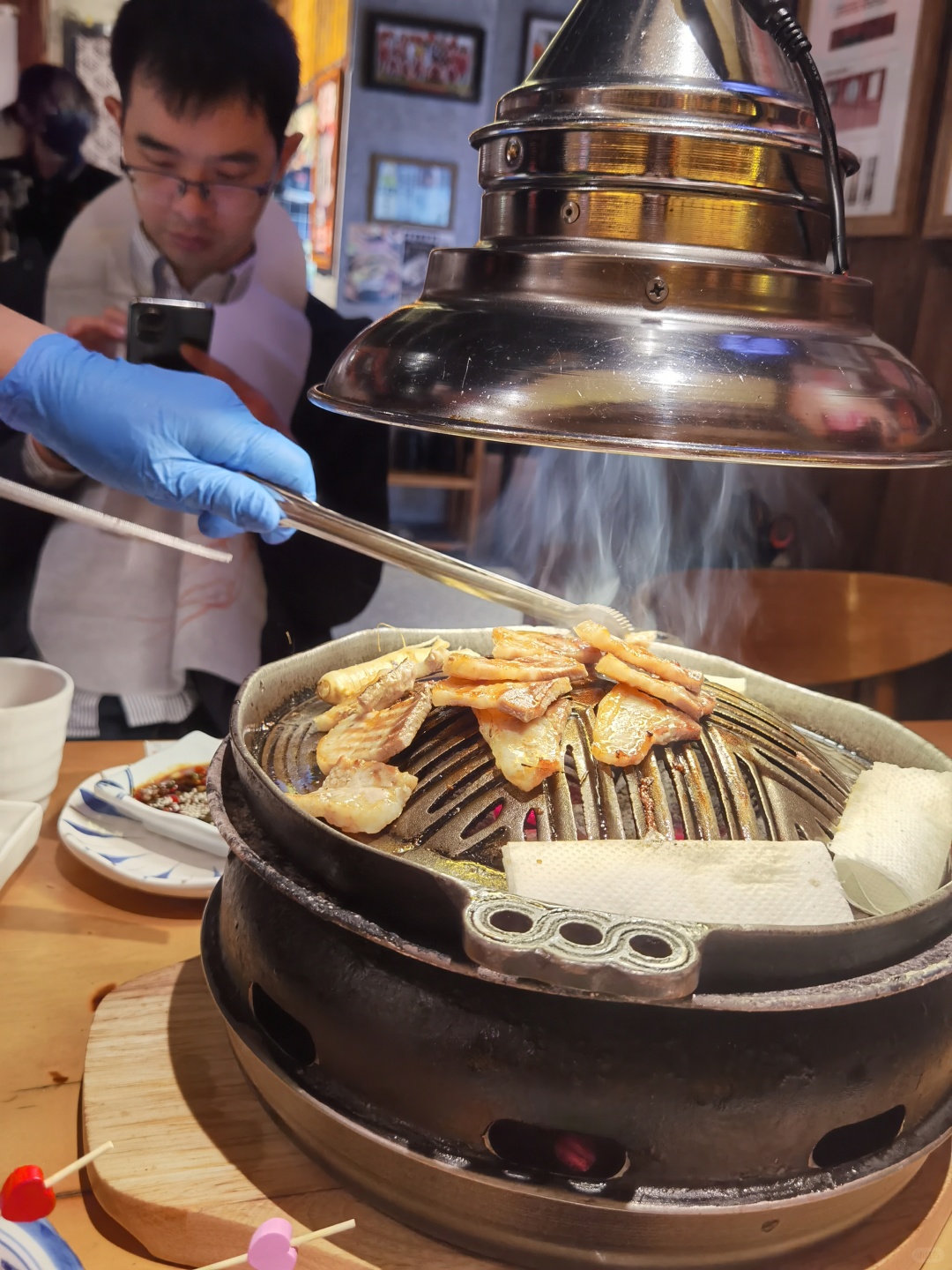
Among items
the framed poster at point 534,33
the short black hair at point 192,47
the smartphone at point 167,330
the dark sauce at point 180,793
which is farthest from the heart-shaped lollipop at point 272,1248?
the framed poster at point 534,33

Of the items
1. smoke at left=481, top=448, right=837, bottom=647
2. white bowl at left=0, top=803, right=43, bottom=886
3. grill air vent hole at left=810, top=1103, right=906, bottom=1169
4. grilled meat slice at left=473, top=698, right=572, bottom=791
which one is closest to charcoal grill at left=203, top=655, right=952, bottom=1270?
grill air vent hole at left=810, top=1103, right=906, bottom=1169

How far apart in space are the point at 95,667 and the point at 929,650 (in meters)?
2.73

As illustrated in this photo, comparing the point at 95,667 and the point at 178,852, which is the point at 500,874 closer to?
the point at 178,852

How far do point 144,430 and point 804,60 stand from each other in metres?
1.52

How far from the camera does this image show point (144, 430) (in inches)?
81.3

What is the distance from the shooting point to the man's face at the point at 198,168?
278 cm

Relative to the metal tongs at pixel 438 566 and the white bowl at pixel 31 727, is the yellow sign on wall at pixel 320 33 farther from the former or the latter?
the white bowl at pixel 31 727

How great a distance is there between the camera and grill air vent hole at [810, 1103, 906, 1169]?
1117mm

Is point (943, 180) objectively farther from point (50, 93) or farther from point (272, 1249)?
point (272, 1249)

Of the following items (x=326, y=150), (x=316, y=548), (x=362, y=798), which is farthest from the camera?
(x=316, y=548)

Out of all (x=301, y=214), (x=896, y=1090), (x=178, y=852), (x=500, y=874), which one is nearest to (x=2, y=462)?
(x=301, y=214)

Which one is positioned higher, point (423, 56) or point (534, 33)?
point (534, 33)

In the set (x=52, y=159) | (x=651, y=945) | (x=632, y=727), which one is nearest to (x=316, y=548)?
(x=52, y=159)

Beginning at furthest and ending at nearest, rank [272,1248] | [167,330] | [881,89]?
[881,89], [167,330], [272,1248]
